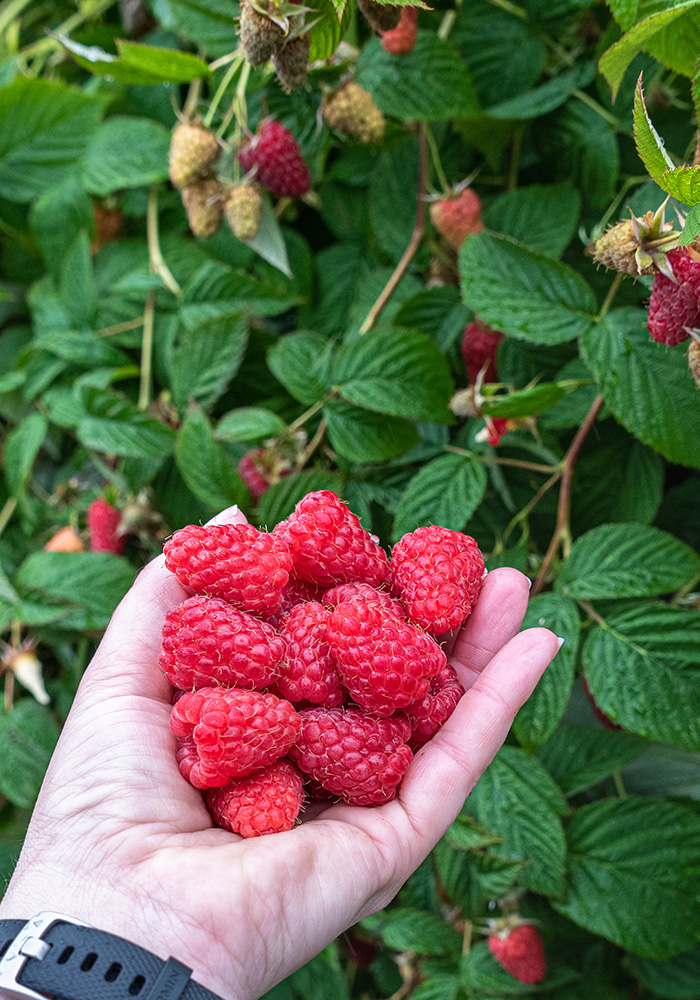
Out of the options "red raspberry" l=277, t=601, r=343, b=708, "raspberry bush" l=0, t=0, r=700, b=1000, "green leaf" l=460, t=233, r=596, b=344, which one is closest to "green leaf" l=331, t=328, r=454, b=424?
"raspberry bush" l=0, t=0, r=700, b=1000

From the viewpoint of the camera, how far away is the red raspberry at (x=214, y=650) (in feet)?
2.29

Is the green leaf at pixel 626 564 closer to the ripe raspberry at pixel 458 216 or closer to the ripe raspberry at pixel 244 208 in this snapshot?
the ripe raspberry at pixel 458 216

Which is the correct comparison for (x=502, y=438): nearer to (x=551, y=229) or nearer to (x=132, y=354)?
(x=551, y=229)

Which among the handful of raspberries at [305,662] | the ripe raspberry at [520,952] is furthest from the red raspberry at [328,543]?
the ripe raspberry at [520,952]

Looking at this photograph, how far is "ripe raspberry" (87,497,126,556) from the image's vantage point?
1.26 m

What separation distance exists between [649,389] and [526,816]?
0.53 m

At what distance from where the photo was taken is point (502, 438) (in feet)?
3.38

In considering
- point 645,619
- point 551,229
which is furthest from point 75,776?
point 551,229

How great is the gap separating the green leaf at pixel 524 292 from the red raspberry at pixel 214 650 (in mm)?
458

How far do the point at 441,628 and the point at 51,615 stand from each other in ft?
2.30

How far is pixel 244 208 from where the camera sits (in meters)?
1.00

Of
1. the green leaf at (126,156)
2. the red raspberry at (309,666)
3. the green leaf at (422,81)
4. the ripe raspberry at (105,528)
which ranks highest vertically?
the green leaf at (422,81)

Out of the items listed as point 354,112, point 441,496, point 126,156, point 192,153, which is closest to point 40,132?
point 126,156

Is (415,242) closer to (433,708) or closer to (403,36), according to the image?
(403,36)
